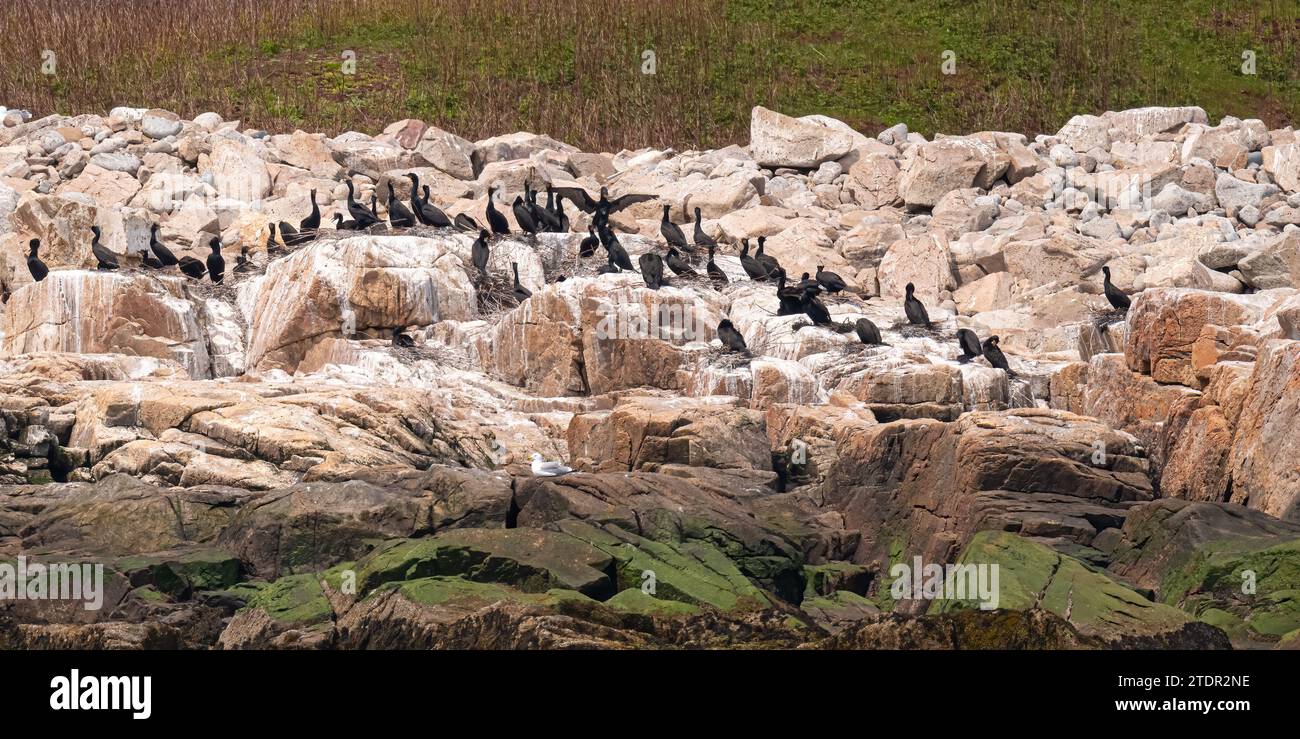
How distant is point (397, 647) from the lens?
1476 cm

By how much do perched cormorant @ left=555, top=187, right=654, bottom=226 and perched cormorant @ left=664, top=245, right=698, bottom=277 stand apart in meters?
1.18

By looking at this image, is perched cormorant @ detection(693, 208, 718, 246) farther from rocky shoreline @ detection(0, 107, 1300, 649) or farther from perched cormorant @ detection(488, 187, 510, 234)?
perched cormorant @ detection(488, 187, 510, 234)

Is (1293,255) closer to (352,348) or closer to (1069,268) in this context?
(1069,268)

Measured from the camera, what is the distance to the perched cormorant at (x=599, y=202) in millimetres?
26434

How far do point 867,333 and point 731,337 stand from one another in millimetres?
1658

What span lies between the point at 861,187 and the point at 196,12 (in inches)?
649

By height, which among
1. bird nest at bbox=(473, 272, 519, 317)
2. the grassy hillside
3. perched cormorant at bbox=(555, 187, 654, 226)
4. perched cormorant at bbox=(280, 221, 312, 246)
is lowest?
bird nest at bbox=(473, 272, 519, 317)

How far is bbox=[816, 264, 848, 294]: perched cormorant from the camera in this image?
2523 cm

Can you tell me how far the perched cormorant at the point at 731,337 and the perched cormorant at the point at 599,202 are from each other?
3670 mm

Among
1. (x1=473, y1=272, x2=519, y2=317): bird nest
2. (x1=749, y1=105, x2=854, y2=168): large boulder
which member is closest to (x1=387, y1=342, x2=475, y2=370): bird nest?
(x1=473, y1=272, x2=519, y2=317): bird nest

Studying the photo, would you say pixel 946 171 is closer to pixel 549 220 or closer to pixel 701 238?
pixel 701 238

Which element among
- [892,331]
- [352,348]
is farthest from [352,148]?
[892,331]

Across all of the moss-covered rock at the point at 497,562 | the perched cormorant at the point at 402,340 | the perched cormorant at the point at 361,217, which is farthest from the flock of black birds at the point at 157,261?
the moss-covered rock at the point at 497,562

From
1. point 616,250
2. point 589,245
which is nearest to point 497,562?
point 616,250
